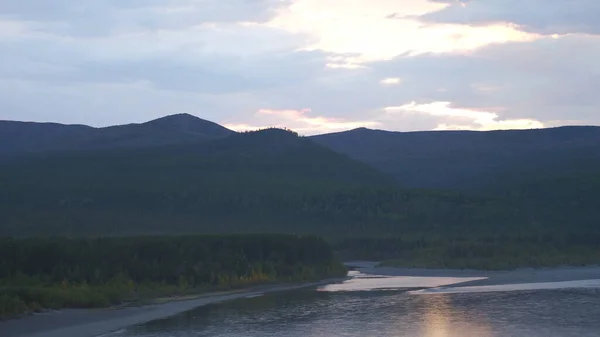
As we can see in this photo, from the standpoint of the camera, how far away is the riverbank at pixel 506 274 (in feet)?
183

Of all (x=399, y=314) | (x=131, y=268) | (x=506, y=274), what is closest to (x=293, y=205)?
(x=506, y=274)

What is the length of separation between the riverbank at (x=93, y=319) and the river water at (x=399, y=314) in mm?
876

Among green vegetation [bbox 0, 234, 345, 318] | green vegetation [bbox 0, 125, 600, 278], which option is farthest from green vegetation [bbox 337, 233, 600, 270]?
green vegetation [bbox 0, 234, 345, 318]

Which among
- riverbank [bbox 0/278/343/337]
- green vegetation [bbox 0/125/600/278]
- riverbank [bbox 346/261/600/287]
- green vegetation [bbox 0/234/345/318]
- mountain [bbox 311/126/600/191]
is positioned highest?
mountain [bbox 311/126/600/191]

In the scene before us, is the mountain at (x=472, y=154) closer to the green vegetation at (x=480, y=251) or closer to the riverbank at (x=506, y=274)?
the green vegetation at (x=480, y=251)

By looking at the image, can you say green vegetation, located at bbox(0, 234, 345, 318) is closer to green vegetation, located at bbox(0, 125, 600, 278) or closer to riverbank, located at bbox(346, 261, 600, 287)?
riverbank, located at bbox(346, 261, 600, 287)

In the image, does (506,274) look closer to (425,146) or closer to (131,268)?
A: (131,268)

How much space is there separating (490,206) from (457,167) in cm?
5527

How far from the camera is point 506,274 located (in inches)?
2422

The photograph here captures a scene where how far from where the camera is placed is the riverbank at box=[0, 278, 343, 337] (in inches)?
1235

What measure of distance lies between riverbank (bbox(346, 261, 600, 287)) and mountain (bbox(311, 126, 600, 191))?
58.7 m

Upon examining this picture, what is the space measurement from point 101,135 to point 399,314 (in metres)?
112

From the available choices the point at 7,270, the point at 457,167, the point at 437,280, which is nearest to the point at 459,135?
the point at 457,167

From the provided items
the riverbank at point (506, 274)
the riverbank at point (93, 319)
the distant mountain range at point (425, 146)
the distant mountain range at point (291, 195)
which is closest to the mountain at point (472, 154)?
Result: the distant mountain range at point (425, 146)
